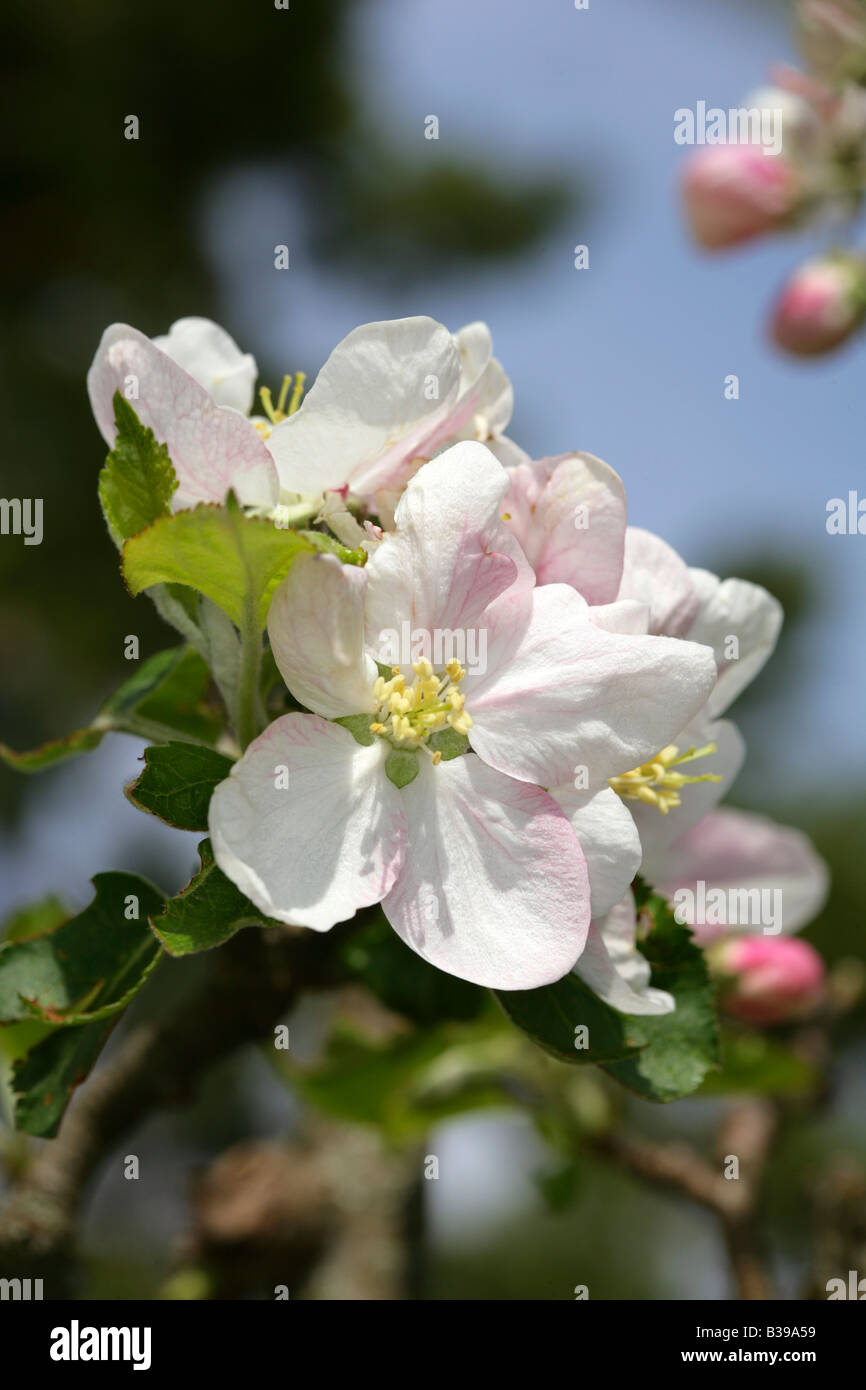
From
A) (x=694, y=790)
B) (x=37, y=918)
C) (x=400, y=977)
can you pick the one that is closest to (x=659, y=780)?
(x=694, y=790)

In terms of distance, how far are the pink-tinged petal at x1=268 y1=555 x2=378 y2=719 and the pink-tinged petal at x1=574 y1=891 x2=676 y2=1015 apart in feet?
0.57

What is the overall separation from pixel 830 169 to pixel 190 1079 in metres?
1.51

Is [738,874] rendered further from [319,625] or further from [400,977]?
[319,625]

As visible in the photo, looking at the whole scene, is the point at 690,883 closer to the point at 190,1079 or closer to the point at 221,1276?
the point at 190,1079

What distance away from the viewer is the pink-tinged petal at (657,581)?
566 millimetres

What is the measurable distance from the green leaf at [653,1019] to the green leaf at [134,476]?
30 centimetres

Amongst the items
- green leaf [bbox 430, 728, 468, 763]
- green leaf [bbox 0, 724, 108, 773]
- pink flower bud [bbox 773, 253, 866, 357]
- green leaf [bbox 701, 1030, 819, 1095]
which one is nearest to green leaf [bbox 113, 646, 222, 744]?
green leaf [bbox 0, 724, 108, 773]

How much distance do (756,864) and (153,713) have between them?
521 mm

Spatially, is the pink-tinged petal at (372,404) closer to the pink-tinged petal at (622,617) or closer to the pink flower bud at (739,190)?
the pink-tinged petal at (622,617)

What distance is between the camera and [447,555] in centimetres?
50

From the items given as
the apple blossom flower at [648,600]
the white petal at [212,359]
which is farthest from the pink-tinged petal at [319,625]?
the white petal at [212,359]

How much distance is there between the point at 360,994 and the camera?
60.2 inches

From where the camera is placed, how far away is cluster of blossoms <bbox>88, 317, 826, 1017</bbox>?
1.61 feet
